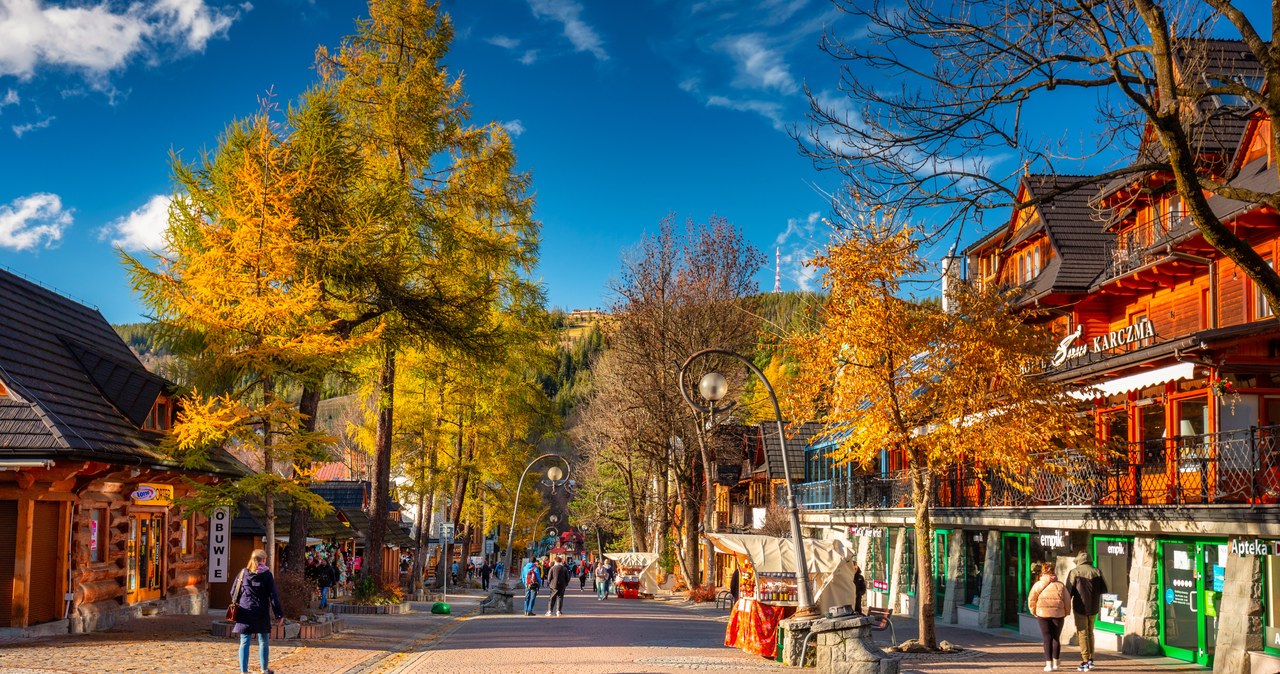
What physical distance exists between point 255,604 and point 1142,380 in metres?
15.6

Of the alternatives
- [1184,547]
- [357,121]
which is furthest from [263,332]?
[1184,547]

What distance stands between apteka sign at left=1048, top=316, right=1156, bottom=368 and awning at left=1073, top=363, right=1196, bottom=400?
130 centimetres

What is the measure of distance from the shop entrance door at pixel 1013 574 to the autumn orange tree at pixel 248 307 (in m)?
15.8

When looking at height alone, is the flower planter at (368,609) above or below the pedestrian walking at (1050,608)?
below

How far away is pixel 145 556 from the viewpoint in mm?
25703

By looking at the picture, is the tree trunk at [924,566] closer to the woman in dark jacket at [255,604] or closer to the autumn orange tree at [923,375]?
the autumn orange tree at [923,375]

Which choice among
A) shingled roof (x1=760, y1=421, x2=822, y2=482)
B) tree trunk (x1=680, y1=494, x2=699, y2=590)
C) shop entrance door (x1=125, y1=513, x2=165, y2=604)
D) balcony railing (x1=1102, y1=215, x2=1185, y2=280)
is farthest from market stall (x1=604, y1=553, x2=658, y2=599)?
balcony railing (x1=1102, y1=215, x2=1185, y2=280)

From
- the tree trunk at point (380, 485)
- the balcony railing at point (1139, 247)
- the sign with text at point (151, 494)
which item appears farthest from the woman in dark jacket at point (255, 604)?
the balcony railing at point (1139, 247)

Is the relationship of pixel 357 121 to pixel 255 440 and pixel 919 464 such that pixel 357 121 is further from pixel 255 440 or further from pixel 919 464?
pixel 919 464

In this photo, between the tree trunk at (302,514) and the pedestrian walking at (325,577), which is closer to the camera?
the tree trunk at (302,514)

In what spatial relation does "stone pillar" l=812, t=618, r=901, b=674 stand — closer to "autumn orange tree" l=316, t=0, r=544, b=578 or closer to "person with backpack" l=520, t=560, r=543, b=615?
"autumn orange tree" l=316, t=0, r=544, b=578

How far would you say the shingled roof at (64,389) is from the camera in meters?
19.0

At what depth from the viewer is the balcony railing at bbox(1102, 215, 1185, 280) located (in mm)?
24891

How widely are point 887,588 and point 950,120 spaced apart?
89.0 feet
